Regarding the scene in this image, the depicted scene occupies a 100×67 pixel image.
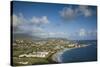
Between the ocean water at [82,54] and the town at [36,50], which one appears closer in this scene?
the town at [36,50]

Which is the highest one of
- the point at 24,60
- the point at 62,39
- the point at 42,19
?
the point at 42,19

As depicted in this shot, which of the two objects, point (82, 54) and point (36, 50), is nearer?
point (36, 50)

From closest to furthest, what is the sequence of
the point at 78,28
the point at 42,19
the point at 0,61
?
the point at 0,61 < the point at 42,19 < the point at 78,28

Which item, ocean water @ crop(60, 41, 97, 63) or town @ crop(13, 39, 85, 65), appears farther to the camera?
ocean water @ crop(60, 41, 97, 63)

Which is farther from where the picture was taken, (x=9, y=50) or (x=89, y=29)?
(x=89, y=29)

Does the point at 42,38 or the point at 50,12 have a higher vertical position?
the point at 50,12

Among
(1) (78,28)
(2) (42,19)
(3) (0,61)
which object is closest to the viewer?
(3) (0,61)

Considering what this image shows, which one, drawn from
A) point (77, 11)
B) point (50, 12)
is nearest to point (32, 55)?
point (50, 12)

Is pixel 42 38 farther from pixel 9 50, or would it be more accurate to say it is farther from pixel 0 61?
pixel 0 61
